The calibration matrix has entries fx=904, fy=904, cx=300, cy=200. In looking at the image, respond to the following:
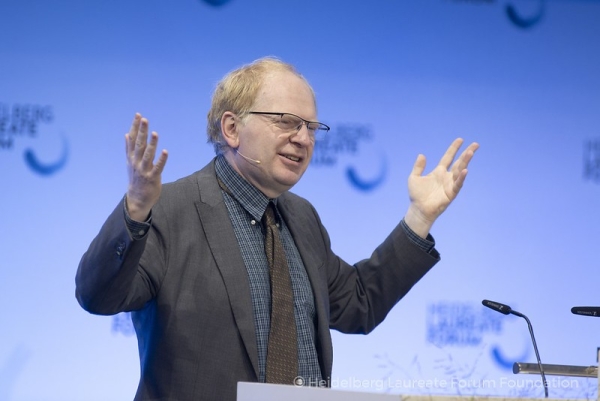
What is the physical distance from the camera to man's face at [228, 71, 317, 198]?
2.63 meters

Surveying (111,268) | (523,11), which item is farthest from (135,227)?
(523,11)

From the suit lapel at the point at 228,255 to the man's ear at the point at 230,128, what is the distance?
13cm

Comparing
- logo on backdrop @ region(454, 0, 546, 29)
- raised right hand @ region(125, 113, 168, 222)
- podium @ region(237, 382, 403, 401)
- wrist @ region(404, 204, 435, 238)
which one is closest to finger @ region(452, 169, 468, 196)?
wrist @ region(404, 204, 435, 238)

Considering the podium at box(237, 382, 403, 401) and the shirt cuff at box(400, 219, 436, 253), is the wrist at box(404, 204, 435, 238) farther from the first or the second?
the podium at box(237, 382, 403, 401)

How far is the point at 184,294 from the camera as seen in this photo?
2389 mm

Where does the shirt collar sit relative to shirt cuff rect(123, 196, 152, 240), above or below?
above

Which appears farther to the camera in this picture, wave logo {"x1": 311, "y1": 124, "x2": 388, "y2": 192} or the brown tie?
wave logo {"x1": 311, "y1": 124, "x2": 388, "y2": 192}

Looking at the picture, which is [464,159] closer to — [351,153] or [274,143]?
[274,143]

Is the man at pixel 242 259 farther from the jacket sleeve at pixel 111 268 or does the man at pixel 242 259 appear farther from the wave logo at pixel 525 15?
the wave logo at pixel 525 15

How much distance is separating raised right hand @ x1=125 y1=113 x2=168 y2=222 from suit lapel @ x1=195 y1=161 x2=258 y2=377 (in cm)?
38

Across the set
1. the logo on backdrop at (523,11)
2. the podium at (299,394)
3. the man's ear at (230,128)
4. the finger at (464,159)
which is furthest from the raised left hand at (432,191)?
the logo on backdrop at (523,11)

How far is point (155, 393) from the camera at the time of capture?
2.37 metres

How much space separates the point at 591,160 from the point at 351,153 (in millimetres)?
1182

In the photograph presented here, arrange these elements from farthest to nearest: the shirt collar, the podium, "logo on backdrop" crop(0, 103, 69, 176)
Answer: "logo on backdrop" crop(0, 103, 69, 176) → the shirt collar → the podium
